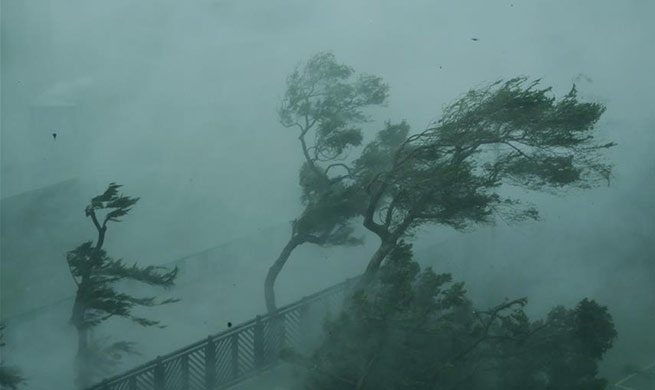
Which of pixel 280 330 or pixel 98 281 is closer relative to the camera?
pixel 98 281

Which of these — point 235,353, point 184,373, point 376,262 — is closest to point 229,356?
point 235,353

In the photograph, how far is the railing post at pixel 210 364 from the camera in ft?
18.5

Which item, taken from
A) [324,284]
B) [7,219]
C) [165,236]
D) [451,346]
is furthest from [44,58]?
[451,346]

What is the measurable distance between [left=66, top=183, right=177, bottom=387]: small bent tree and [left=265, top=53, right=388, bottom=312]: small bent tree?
132cm

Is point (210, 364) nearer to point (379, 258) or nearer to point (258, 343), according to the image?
point (258, 343)

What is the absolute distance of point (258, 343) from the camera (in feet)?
19.5

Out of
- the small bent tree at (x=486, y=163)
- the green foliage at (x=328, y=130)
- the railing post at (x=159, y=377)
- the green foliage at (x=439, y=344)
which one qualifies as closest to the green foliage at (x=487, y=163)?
the small bent tree at (x=486, y=163)

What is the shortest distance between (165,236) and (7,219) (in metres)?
2.00

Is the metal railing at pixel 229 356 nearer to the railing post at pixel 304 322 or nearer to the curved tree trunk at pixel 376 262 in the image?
the railing post at pixel 304 322

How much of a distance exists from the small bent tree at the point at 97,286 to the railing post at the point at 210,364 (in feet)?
1.51

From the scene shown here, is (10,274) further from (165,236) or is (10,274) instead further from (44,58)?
(44,58)

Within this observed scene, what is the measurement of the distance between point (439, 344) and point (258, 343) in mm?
1697

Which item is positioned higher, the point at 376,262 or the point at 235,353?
the point at 376,262

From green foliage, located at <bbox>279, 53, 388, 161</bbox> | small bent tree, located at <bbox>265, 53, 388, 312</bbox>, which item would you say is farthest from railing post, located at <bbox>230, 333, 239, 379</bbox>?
green foliage, located at <bbox>279, 53, 388, 161</bbox>
